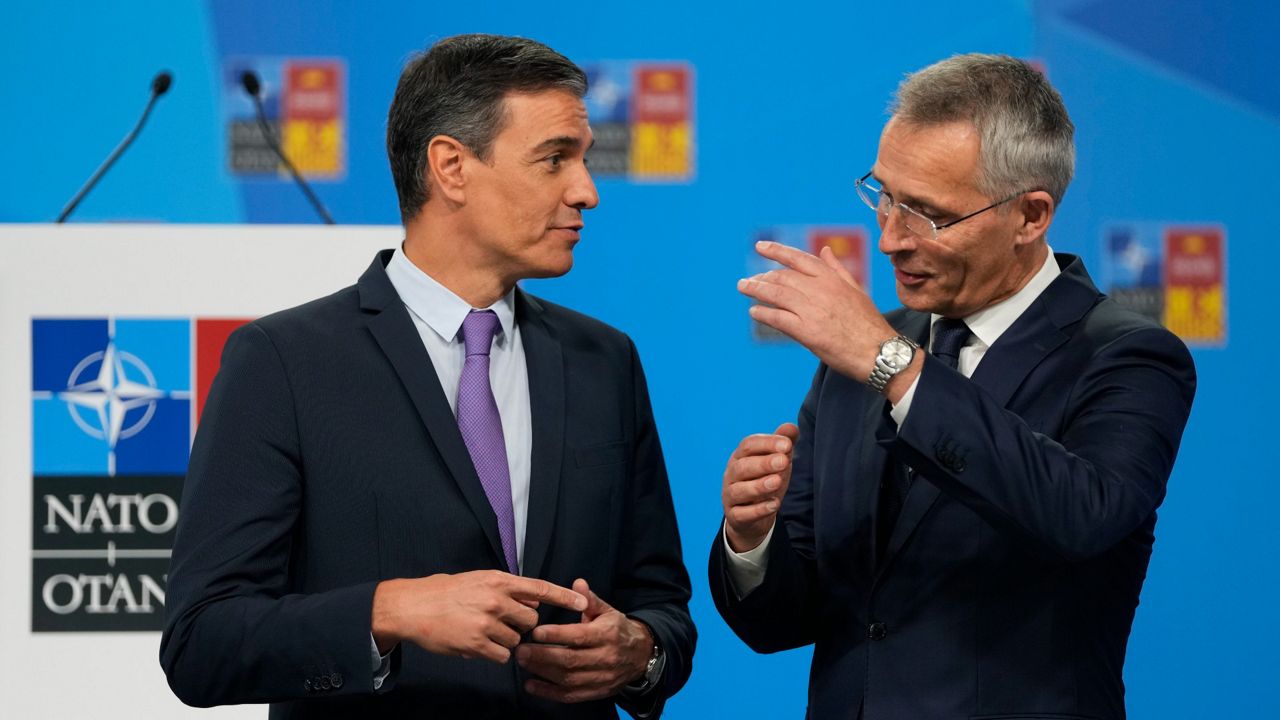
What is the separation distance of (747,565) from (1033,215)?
0.59 m

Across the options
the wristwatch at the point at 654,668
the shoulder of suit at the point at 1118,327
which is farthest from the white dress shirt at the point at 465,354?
the shoulder of suit at the point at 1118,327

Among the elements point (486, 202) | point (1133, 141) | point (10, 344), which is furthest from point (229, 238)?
point (1133, 141)

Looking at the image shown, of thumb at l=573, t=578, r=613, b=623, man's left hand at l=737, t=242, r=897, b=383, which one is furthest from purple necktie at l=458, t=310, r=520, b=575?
man's left hand at l=737, t=242, r=897, b=383

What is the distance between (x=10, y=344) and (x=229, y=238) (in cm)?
37

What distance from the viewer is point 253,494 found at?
1636mm

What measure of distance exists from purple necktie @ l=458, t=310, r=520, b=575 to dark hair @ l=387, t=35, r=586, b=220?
225mm

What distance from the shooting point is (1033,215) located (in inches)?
72.7

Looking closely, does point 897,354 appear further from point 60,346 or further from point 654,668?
point 60,346

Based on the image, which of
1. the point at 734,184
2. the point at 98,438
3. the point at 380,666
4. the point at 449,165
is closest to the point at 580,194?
the point at 449,165

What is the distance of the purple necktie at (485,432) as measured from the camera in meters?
1.73

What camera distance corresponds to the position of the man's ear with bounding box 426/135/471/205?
6.12ft

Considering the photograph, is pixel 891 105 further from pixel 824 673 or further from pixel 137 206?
pixel 137 206

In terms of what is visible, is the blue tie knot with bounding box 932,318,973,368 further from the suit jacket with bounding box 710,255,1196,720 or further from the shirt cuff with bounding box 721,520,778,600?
the shirt cuff with bounding box 721,520,778,600

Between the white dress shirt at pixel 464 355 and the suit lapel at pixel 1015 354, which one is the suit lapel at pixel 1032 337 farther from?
the white dress shirt at pixel 464 355
